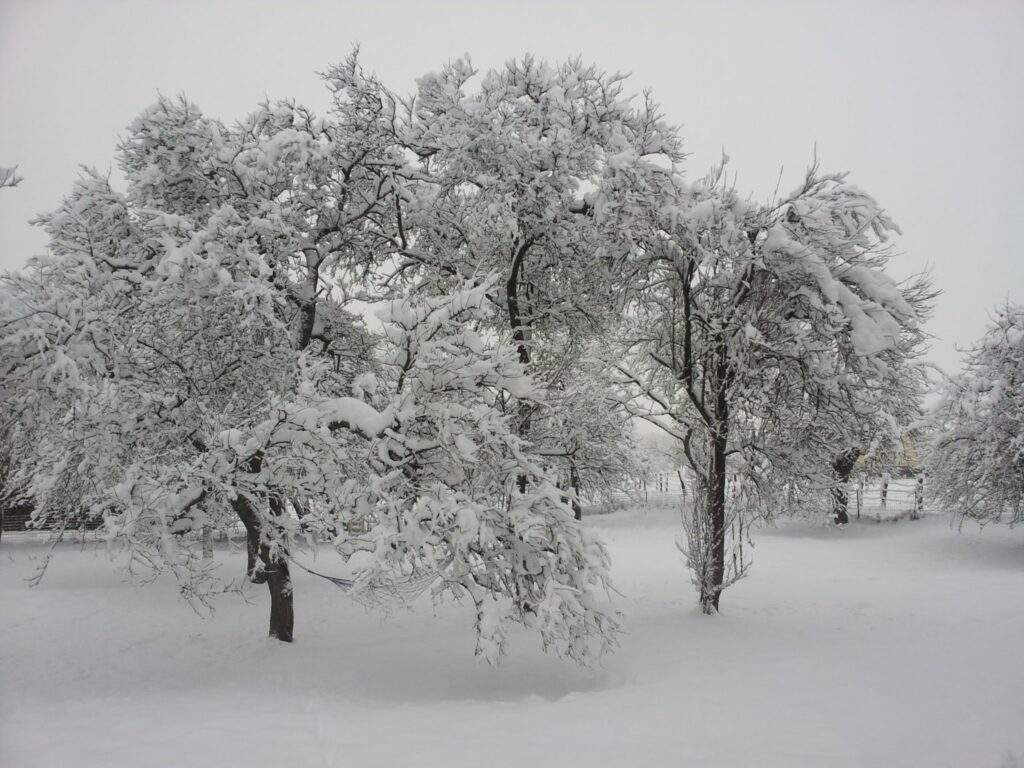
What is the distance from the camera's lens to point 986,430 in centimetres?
1513

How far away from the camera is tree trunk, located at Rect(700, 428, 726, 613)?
357 inches

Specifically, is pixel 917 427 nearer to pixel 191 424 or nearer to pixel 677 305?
pixel 677 305

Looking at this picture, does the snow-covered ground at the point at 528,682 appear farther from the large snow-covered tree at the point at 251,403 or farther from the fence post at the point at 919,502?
the fence post at the point at 919,502

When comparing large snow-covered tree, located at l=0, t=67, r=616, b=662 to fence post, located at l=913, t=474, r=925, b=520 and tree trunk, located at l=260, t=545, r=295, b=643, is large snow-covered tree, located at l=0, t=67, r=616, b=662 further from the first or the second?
fence post, located at l=913, t=474, r=925, b=520

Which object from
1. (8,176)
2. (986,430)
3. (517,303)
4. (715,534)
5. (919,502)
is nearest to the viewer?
(8,176)

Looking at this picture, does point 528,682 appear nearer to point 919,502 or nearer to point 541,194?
point 541,194

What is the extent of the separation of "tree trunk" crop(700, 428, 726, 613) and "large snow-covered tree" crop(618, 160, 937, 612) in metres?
0.02

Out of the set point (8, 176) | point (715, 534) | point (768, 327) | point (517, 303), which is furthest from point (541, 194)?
point (8, 176)

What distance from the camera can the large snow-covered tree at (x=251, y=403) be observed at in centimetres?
645

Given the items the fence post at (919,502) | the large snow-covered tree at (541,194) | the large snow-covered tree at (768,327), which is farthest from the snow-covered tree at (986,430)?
the large snow-covered tree at (541,194)

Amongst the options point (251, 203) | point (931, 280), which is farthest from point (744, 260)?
point (251, 203)

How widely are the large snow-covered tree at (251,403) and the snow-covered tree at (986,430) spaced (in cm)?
1292

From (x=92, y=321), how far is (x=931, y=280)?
10.8m

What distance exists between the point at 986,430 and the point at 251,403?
54.3 feet
